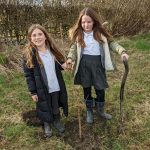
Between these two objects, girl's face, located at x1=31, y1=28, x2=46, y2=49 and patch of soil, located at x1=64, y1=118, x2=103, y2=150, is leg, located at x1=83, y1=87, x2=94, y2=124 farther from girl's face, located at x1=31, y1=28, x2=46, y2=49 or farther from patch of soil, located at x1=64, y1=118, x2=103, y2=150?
girl's face, located at x1=31, y1=28, x2=46, y2=49

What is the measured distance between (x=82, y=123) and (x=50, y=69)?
93 centimetres

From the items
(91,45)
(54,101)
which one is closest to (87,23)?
(91,45)

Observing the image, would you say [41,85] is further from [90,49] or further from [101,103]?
[101,103]

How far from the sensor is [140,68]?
22.1 ft

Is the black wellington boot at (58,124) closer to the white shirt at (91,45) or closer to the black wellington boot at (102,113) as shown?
the black wellington boot at (102,113)

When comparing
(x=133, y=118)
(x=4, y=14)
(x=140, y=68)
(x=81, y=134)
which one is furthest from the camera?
(x=4, y=14)

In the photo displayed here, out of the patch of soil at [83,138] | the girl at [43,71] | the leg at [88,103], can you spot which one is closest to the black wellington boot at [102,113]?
the leg at [88,103]

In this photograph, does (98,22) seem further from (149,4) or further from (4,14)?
(149,4)

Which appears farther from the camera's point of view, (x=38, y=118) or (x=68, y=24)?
(x=68, y=24)

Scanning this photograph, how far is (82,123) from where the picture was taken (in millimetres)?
4707

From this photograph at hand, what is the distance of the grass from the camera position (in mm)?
4309

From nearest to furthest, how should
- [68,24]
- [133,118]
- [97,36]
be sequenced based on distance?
1. [97,36]
2. [133,118]
3. [68,24]

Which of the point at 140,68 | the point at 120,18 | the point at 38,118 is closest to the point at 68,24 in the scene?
the point at 120,18

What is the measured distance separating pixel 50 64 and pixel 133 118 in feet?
4.61
